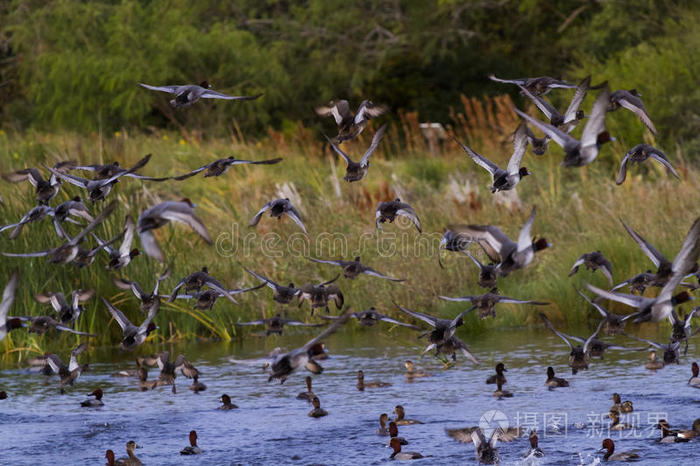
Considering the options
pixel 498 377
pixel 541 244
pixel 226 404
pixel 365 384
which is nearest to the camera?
pixel 541 244

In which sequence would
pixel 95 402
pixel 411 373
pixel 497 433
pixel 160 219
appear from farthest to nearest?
pixel 411 373 < pixel 95 402 < pixel 497 433 < pixel 160 219

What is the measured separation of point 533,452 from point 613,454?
57 cm

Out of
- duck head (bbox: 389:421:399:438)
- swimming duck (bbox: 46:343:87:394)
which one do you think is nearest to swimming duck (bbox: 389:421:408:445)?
duck head (bbox: 389:421:399:438)

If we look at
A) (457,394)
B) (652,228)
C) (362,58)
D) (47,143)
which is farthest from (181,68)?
(457,394)

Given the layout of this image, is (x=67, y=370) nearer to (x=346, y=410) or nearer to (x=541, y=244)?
(x=346, y=410)

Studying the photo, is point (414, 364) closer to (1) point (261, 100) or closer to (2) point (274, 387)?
(2) point (274, 387)

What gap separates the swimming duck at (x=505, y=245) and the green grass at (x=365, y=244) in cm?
609

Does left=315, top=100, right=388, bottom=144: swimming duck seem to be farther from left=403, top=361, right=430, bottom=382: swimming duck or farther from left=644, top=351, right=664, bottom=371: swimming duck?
left=644, top=351, right=664, bottom=371: swimming duck

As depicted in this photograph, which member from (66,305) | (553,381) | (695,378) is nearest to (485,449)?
(553,381)

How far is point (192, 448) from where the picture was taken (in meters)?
8.79

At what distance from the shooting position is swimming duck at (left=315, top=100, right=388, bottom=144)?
9.55m

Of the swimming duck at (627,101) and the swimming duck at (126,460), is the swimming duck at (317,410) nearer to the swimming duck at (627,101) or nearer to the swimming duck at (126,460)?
the swimming duck at (126,460)

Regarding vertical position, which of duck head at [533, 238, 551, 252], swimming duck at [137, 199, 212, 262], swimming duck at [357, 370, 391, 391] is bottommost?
swimming duck at [357, 370, 391, 391]

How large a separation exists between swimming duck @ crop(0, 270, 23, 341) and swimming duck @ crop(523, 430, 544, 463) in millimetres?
3780
